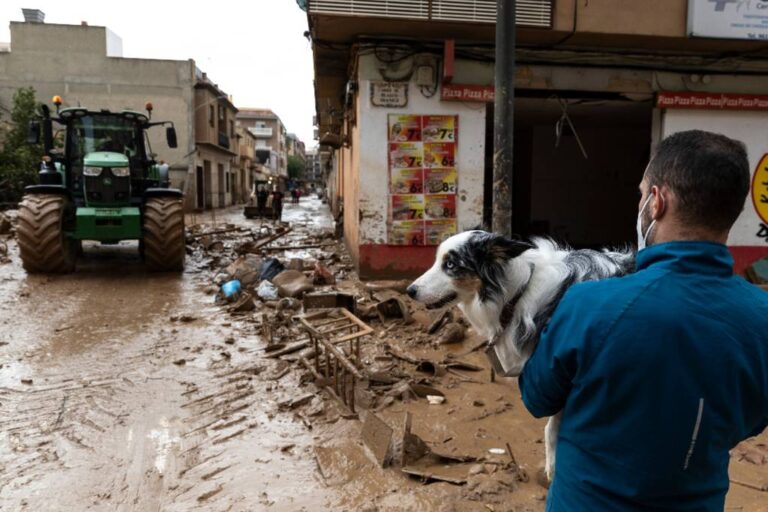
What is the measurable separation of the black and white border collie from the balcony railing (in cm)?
574

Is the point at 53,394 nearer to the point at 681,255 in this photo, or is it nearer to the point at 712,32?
the point at 681,255

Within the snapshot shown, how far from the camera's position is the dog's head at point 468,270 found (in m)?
2.73

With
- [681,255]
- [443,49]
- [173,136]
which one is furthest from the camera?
[173,136]

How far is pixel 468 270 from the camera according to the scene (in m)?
2.84

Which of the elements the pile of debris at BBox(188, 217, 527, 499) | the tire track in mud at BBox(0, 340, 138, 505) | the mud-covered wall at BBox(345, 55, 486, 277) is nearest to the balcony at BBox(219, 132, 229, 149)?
the pile of debris at BBox(188, 217, 527, 499)

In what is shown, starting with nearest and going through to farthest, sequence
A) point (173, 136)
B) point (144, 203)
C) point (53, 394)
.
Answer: point (53, 394) → point (144, 203) → point (173, 136)

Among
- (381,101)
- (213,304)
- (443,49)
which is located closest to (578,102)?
(443,49)

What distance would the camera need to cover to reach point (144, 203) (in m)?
10.2

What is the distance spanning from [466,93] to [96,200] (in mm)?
6885

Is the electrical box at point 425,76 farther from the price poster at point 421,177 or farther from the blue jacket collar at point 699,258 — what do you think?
the blue jacket collar at point 699,258

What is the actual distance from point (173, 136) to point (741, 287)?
37.2 ft

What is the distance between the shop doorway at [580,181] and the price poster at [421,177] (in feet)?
20.5

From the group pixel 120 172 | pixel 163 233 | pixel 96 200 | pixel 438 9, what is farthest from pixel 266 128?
pixel 438 9

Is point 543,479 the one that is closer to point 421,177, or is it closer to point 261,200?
point 421,177
